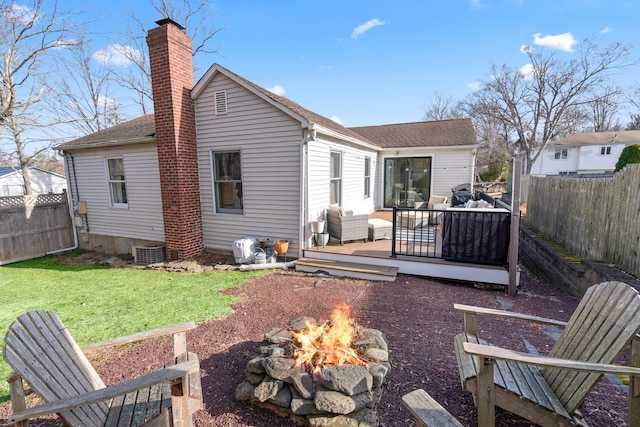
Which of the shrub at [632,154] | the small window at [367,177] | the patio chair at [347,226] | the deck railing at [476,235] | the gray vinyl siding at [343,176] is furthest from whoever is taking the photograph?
the shrub at [632,154]

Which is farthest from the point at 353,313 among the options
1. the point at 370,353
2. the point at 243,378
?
the point at 243,378

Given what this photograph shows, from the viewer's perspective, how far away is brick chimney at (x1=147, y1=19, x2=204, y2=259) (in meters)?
6.76

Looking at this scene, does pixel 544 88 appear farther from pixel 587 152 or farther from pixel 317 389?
pixel 317 389

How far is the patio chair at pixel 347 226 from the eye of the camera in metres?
7.05

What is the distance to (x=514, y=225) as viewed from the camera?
4.78 m

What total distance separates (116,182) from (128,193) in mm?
700

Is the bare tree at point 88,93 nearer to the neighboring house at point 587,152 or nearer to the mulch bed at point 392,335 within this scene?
the mulch bed at point 392,335

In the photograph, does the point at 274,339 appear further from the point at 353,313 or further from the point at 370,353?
the point at 353,313

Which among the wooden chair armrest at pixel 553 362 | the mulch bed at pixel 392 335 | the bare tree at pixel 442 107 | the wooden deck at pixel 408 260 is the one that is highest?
the bare tree at pixel 442 107

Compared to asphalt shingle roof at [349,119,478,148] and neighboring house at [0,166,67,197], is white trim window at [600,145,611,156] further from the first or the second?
neighboring house at [0,166,67,197]

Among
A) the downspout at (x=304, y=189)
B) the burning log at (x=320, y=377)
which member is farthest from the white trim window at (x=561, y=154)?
the burning log at (x=320, y=377)

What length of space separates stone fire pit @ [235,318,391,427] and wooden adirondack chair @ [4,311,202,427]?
0.56m

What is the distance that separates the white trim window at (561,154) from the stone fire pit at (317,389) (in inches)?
1645

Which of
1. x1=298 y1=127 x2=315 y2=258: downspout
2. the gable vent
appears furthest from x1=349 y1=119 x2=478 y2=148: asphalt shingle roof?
the gable vent
